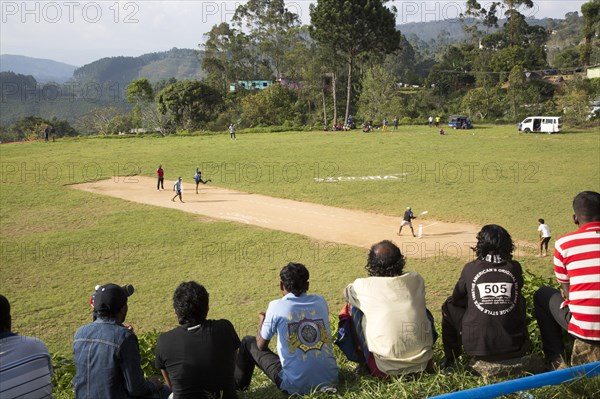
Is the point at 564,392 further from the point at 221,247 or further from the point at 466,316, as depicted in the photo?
the point at 221,247

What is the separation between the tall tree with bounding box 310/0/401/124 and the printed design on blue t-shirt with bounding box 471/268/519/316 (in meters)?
43.2

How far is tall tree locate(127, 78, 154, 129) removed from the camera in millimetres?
54969

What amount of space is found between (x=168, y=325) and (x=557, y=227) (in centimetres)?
1054

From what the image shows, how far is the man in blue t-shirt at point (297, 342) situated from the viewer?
4.33m

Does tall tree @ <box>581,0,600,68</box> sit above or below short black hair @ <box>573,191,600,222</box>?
above

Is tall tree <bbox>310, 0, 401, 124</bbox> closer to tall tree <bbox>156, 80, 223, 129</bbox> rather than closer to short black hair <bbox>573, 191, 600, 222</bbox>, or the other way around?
tall tree <bbox>156, 80, 223, 129</bbox>

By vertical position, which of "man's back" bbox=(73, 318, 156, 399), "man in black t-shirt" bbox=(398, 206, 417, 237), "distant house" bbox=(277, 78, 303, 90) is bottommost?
"man in black t-shirt" bbox=(398, 206, 417, 237)

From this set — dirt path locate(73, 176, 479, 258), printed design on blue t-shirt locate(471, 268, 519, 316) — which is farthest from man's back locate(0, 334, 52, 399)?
dirt path locate(73, 176, 479, 258)

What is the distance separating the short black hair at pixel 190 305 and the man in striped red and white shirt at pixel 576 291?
2840 mm

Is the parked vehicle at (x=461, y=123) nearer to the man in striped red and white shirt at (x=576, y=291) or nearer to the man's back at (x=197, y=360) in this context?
the man in striped red and white shirt at (x=576, y=291)

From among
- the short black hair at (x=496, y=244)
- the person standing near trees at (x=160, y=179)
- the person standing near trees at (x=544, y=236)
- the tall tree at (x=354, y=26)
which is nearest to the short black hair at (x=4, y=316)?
the short black hair at (x=496, y=244)

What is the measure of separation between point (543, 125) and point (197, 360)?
124 ft

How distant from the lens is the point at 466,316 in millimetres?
4520

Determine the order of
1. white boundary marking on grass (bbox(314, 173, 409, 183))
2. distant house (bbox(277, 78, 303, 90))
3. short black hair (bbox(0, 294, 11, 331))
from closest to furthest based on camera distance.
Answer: short black hair (bbox(0, 294, 11, 331)) < white boundary marking on grass (bbox(314, 173, 409, 183)) < distant house (bbox(277, 78, 303, 90))
